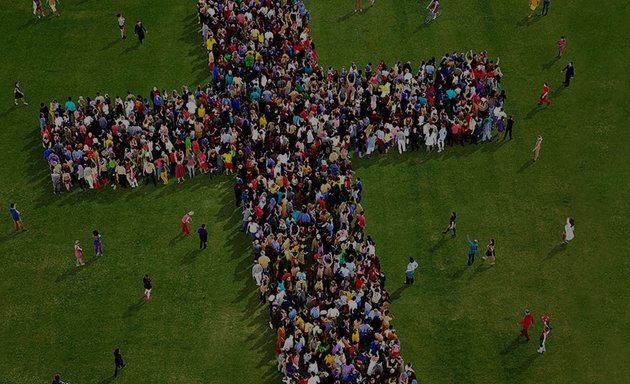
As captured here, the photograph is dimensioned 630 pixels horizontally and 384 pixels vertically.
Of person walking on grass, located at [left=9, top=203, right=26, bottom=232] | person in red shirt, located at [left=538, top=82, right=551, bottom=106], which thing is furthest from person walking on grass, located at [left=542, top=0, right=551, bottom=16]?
person walking on grass, located at [left=9, top=203, right=26, bottom=232]

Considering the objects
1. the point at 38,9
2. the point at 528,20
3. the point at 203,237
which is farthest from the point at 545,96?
the point at 38,9

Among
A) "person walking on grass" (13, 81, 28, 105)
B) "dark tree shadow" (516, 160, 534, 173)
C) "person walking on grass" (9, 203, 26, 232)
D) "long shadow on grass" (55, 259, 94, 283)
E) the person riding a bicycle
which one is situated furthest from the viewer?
the person riding a bicycle

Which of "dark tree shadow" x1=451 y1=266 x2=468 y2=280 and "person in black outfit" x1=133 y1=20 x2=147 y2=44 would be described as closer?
"dark tree shadow" x1=451 y1=266 x2=468 y2=280

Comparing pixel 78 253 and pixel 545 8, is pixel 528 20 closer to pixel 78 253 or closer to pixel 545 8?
pixel 545 8

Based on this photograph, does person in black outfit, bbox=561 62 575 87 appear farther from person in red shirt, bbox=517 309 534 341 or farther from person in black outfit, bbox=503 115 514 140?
person in red shirt, bbox=517 309 534 341

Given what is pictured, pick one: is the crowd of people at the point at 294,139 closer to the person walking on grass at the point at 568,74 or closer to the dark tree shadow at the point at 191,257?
the dark tree shadow at the point at 191,257

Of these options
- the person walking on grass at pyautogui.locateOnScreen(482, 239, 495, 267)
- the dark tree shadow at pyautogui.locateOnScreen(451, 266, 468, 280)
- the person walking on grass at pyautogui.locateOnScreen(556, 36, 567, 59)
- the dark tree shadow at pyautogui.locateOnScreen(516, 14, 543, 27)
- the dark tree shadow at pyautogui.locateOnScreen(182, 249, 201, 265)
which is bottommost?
the dark tree shadow at pyautogui.locateOnScreen(451, 266, 468, 280)

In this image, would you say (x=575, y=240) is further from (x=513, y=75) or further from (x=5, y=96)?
(x=5, y=96)
